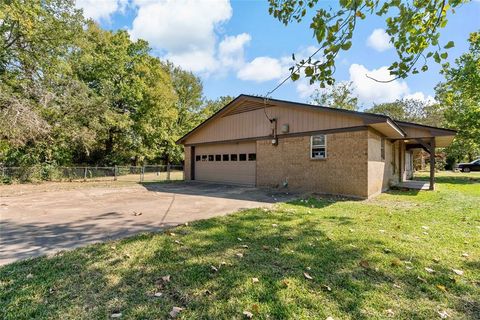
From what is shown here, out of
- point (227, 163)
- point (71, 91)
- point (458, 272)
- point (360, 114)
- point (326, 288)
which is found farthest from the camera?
point (71, 91)

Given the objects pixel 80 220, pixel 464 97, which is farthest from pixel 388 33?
pixel 464 97

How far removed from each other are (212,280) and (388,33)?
3.77 metres

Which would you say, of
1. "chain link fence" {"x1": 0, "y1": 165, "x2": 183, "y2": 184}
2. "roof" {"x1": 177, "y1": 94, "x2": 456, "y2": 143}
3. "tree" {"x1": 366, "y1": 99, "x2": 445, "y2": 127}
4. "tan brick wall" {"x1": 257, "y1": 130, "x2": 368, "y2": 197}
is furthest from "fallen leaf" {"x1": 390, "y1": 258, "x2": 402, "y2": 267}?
"tree" {"x1": 366, "y1": 99, "x2": 445, "y2": 127}

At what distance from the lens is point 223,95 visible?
4200cm

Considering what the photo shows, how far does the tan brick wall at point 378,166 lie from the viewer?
9.79 meters

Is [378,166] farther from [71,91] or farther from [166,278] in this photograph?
[71,91]

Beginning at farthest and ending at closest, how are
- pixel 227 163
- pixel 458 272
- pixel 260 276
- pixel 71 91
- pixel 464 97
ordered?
pixel 464 97, pixel 71 91, pixel 227 163, pixel 458 272, pixel 260 276

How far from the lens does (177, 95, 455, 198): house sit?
32.1 ft

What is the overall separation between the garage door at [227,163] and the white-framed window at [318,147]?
11.3 feet

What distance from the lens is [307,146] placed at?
36.9ft

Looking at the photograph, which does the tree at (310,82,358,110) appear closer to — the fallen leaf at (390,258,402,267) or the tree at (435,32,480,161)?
the tree at (435,32,480,161)

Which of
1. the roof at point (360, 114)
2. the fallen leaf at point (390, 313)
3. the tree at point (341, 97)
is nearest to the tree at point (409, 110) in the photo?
the tree at point (341, 97)

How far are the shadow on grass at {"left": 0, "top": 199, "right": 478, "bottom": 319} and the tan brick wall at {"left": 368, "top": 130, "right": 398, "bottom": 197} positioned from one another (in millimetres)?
6220

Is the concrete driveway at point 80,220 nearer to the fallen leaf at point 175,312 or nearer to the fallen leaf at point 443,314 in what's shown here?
the fallen leaf at point 175,312
